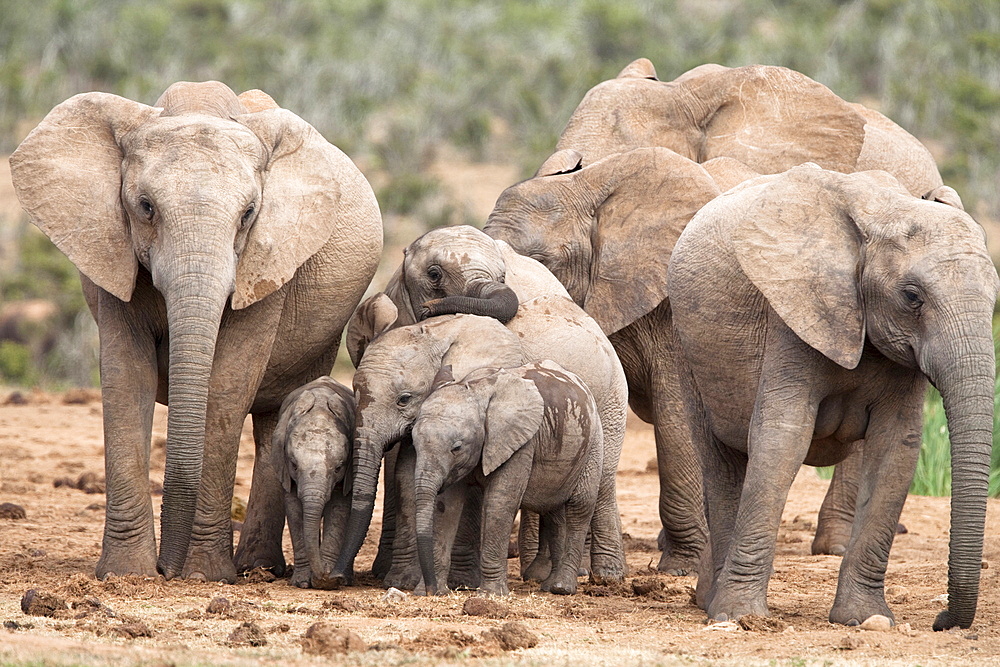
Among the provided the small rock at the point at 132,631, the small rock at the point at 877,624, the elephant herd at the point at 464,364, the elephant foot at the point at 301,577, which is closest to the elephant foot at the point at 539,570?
the elephant herd at the point at 464,364

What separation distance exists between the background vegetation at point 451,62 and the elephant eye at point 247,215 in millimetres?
17464

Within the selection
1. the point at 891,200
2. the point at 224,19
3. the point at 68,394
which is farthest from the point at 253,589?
the point at 224,19

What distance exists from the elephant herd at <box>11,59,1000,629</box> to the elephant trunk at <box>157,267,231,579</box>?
0.01m

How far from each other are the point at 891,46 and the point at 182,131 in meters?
27.9

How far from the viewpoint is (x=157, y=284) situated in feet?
21.2

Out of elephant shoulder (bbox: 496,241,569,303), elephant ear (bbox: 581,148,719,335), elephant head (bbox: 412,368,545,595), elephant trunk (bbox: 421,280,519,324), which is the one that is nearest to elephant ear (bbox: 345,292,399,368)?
elephant trunk (bbox: 421,280,519,324)

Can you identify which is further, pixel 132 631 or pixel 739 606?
pixel 739 606

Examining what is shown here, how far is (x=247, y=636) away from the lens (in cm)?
509

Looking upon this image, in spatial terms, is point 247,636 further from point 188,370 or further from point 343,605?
point 188,370

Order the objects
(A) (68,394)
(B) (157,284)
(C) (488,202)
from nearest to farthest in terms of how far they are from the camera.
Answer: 1. (B) (157,284)
2. (A) (68,394)
3. (C) (488,202)

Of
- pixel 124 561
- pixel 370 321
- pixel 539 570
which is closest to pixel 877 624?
pixel 539 570

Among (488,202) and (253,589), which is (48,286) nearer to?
(488,202)

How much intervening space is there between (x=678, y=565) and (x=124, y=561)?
2877 mm

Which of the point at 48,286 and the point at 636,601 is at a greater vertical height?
the point at 48,286
